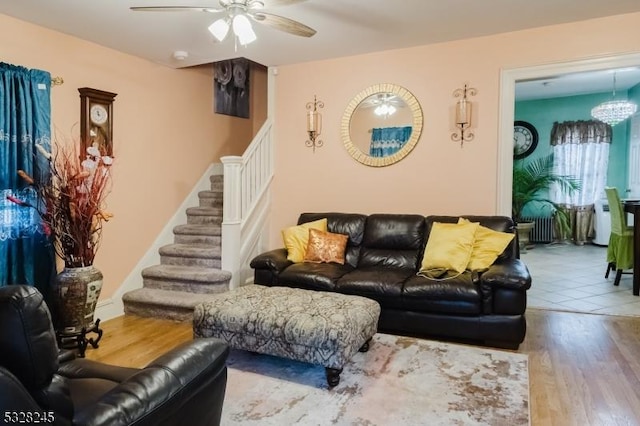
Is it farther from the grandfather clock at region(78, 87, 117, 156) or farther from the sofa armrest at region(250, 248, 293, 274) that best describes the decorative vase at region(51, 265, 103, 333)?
the sofa armrest at region(250, 248, 293, 274)

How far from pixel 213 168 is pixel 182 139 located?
654 mm

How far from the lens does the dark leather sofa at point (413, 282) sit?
9.99 feet

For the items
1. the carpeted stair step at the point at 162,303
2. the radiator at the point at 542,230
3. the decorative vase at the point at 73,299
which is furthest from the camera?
the radiator at the point at 542,230

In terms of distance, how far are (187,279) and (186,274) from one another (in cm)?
5

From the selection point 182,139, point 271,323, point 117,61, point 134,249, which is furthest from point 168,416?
point 182,139

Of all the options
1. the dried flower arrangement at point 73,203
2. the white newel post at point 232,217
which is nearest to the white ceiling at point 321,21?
the dried flower arrangement at point 73,203

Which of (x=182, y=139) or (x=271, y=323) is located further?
(x=182, y=139)

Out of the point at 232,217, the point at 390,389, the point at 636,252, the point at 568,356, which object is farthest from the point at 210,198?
the point at 636,252

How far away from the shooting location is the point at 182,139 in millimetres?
4930

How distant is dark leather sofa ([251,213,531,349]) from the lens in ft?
9.99

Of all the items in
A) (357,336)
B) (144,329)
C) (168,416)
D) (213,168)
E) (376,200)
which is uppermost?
(213,168)

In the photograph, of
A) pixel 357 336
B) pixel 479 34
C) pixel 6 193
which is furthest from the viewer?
pixel 479 34

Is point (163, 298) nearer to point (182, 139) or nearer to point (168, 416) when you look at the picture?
point (182, 139)

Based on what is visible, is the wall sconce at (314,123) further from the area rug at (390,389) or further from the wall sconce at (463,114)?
the area rug at (390,389)
